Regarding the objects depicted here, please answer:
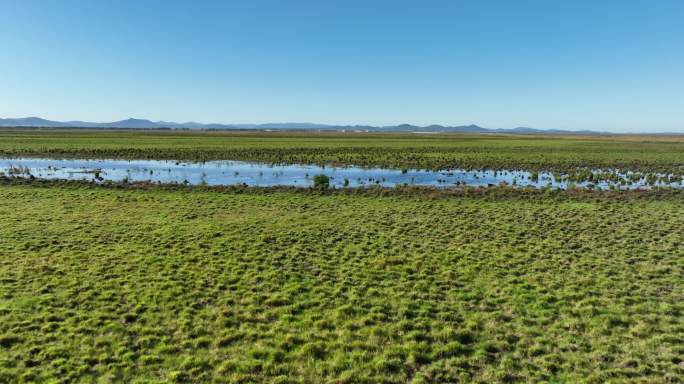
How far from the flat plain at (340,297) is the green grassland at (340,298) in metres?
0.05

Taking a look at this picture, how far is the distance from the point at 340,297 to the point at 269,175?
30.3m

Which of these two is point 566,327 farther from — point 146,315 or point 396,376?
point 146,315

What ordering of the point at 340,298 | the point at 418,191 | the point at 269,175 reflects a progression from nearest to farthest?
the point at 340,298
the point at 418,191
the point at 269,175

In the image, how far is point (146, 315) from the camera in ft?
31.0

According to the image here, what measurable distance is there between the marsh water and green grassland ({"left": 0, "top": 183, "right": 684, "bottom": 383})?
13889 millimetres

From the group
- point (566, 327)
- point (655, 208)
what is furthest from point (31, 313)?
point (655, 208)

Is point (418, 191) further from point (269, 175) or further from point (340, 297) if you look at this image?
point (340, 297)

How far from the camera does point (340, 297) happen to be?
35.2 feet

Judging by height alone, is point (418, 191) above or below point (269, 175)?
below

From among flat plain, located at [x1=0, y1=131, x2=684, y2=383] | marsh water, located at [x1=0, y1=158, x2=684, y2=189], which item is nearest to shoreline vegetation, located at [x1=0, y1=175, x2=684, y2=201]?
marsh water, located at [x1=0, y1=158, x2=684, y2=189]

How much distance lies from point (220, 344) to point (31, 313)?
5.20 metres

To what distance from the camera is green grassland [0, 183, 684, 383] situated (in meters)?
7.50

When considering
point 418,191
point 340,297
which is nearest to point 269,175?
point 418,191

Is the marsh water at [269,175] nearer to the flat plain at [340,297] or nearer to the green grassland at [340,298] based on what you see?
the flat plain at [340,297]
